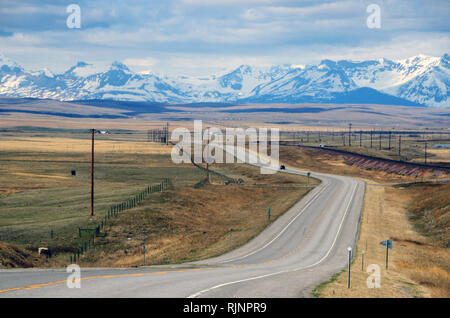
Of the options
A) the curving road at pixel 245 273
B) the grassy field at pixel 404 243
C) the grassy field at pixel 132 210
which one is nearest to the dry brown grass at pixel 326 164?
the grassy field at pixel 132 210

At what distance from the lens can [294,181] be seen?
4483 inches

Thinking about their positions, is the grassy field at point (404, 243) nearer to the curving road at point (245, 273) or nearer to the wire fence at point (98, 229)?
the curving road at point (245, 273)

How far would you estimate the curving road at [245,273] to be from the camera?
26359 millimetres

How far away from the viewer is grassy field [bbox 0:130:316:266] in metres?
52.0

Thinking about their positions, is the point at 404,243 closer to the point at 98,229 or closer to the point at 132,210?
the point at 132,210

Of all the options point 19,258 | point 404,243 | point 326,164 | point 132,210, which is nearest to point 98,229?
point 132,210

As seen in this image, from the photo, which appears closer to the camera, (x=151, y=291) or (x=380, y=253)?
(x=151, y=291)

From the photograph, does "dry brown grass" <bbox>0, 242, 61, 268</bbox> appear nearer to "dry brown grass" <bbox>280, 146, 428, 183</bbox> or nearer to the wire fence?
the wire fence

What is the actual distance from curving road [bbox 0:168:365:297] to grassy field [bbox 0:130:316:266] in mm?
4472

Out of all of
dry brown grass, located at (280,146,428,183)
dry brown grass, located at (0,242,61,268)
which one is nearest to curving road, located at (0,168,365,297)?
dry brown grass, located at (0,242,61,268)

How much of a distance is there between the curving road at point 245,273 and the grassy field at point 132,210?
176 inches
